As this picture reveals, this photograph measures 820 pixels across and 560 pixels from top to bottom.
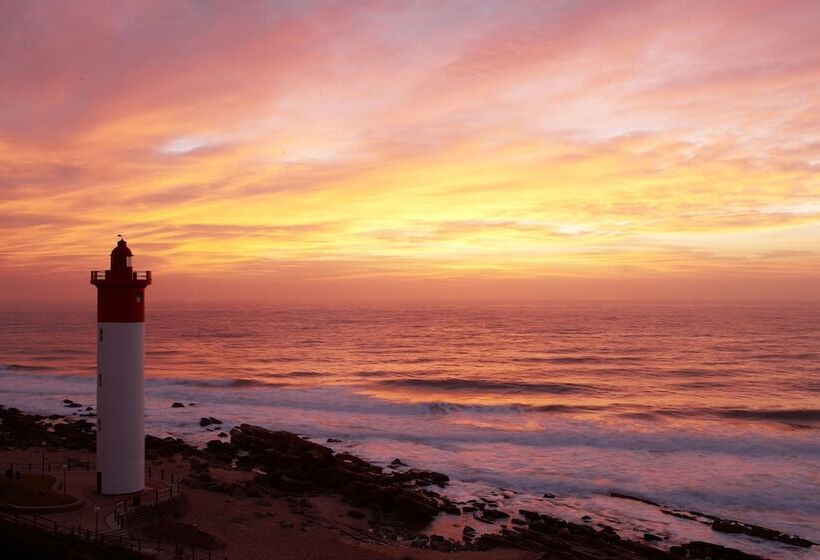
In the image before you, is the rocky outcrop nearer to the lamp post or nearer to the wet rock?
the lamp post

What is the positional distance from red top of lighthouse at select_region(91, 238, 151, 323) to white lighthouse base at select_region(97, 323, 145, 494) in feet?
0.87

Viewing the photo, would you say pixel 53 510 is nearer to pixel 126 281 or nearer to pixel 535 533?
pixel 126 281

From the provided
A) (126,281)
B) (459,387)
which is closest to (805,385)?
(459,387)

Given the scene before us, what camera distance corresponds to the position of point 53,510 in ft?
56.0

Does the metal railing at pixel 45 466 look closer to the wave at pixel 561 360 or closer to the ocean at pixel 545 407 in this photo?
the ocean at pixel 545 407

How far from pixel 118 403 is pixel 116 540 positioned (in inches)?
160

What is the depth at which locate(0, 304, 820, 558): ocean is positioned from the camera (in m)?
25.3

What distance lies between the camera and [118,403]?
1831 centimetres

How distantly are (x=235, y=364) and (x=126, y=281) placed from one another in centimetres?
4965

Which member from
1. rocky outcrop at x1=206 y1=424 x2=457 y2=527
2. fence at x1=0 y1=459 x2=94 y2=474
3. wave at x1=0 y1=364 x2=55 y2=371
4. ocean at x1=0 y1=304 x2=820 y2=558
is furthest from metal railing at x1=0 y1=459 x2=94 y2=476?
wave at x1=0 y1=364 x2=55 y2=371

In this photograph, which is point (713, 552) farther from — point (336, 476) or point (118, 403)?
point (118, 403)

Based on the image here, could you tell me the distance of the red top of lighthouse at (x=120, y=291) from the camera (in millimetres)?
18359

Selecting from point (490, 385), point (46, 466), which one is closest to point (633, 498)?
point (46, 466)

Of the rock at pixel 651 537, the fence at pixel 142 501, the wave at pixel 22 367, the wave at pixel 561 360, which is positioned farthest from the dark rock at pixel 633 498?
the wave at pixel 22 367
